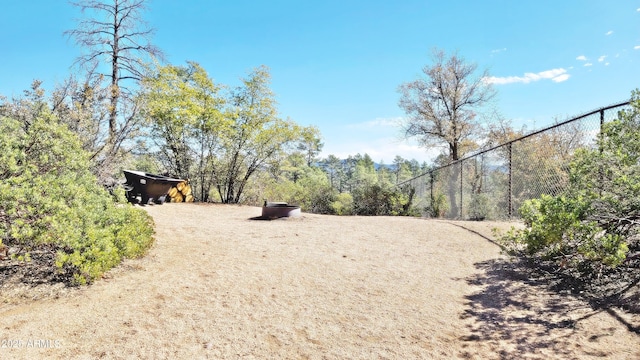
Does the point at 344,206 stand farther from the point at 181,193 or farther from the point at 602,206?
the point at 602,206

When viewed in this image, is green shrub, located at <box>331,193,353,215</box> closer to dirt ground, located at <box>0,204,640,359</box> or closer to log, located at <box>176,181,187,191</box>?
log, located at <box>176,181,187,191</box>

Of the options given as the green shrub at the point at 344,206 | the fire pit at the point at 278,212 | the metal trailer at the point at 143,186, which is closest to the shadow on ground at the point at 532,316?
the fire pit at the point at 278,212

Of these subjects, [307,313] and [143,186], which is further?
[143,186]

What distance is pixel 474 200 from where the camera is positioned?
9594 mm

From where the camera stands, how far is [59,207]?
3.15 m

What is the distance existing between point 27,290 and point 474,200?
9.49 metres

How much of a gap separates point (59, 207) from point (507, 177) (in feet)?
31.7

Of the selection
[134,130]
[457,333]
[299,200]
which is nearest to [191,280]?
[457,333]

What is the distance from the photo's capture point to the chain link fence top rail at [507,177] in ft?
21.2

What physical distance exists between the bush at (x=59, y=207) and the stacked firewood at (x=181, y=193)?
7121 millimetres

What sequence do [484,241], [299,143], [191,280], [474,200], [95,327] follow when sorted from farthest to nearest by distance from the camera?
[299,143] → [474,200] → [484,241] → [191,280] → [95,327]

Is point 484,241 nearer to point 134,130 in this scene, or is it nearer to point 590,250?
point 590,250

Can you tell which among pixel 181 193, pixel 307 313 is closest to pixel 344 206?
pixel 181 193

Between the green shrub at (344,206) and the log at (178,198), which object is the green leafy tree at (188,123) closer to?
the log at (178,198)
